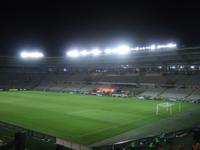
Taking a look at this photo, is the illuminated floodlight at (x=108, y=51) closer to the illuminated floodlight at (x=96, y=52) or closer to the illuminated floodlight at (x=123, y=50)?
the illuminated floodlight at (x=123, y=50)

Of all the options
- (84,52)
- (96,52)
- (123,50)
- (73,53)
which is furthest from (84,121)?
(73,53)

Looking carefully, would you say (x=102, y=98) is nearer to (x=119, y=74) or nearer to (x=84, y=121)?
(x=119, y=74)

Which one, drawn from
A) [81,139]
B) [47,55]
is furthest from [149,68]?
[81,139]

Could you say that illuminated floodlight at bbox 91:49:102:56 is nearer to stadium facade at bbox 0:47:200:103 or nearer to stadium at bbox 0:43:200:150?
stadium at bbox 0:43:200:150

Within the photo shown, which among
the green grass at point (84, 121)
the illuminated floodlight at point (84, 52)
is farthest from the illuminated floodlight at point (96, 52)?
the green grass at point (84, 121)

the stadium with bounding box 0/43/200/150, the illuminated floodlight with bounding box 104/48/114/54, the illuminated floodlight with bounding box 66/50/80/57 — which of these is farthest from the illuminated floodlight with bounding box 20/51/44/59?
the illuminated floodlight with bounding box 104/48/114/54

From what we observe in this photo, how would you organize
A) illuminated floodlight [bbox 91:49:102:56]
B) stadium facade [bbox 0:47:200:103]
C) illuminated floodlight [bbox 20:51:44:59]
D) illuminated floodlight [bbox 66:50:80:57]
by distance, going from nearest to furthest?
stadium facade [bbox 0:47:200:103]
illuminated floodlight [bbox 91:49:102:56]
illuminated floodlight [bbox 66:50:80:57]
illuminated floodlight [bbox 20:51:44:59]

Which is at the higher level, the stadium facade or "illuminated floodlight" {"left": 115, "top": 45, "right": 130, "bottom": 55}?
"illuminated floodlight" {"left": 115, "top": 45, "right": 130, "bottom": 55}

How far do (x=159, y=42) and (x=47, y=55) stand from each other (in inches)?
1781

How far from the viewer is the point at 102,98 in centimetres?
5944

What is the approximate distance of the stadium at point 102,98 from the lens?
22.6m

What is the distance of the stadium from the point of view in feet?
74.2

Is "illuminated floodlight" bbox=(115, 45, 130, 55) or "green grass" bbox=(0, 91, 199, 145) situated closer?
"green grass" bbox=(0, 91, 199, 145)

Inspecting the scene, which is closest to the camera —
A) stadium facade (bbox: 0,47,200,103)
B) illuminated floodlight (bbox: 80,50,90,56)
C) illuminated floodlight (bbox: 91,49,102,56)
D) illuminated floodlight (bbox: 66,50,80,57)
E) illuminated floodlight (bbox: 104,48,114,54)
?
stadium facade (bbox: 0,47,200,103)
